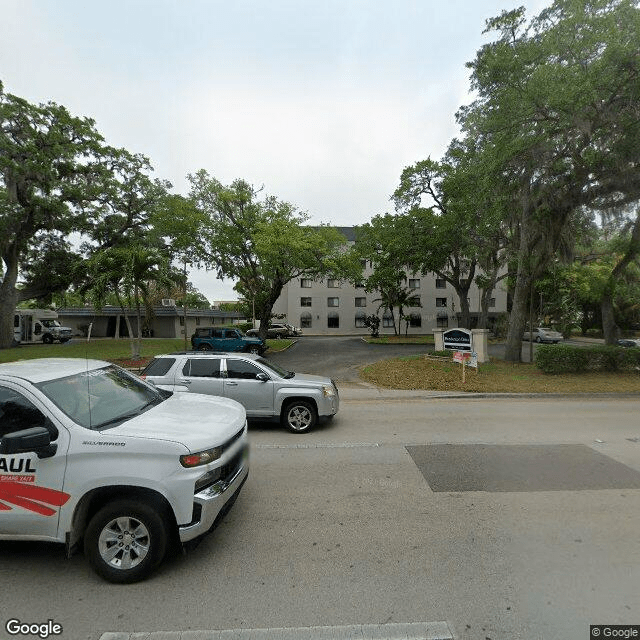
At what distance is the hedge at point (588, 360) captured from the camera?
13.4 meters

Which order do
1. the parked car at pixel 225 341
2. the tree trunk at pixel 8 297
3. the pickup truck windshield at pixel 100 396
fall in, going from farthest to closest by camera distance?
1. the tree trunk at pixel 8 297
2. the parked car at pixel 225 341
3. the pickup truck windshield at pixel 100 396

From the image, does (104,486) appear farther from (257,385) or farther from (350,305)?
(350,305)

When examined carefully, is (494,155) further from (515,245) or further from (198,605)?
(198,605)

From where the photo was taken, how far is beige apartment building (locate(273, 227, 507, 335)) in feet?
162

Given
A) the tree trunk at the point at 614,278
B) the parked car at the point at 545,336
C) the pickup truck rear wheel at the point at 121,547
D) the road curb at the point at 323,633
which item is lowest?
the parked car at the point at 545,336

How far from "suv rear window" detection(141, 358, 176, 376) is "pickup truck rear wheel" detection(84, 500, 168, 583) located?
5021mm

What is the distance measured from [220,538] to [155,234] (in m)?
25.7

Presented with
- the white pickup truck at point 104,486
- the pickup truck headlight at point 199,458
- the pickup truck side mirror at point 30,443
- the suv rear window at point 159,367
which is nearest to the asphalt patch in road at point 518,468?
the pickup truck headlight at point 199,458

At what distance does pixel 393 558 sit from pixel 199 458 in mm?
1820

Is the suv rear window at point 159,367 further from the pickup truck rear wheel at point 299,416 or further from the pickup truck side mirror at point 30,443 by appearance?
the pickup truck side mirror at point 30,443

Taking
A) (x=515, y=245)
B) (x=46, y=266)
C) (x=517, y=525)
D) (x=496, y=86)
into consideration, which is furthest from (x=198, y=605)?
(x=46, y=266)

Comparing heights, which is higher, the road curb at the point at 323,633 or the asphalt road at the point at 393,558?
the road curb at the point at 323,633

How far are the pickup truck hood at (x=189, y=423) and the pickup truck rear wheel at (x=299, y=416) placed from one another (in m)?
2.89

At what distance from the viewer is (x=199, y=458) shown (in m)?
3.06
